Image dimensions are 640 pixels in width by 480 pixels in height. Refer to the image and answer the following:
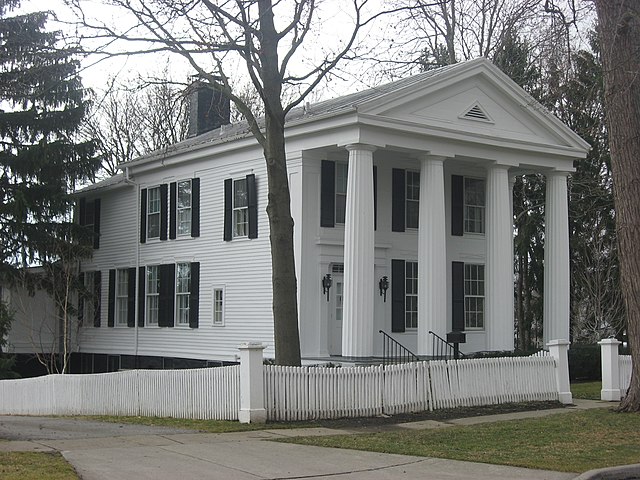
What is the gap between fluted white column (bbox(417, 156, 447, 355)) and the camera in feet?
75.7

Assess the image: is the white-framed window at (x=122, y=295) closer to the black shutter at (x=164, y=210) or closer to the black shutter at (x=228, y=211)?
the black shutter at (x=164, y=210)

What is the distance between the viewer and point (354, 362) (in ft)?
70.1

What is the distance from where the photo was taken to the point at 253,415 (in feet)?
50.6

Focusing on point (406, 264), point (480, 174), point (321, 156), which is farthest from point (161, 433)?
point (480, 174)

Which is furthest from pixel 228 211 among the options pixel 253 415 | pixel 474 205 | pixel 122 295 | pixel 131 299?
pixel 253 415

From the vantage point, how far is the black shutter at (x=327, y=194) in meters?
23.8

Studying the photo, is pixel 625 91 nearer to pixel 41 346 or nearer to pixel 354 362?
pixel 354 362

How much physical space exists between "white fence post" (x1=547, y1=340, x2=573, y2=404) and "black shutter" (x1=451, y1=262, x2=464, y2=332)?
6.27 metres

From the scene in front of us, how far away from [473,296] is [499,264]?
2902mm

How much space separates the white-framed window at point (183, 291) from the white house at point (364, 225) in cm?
6

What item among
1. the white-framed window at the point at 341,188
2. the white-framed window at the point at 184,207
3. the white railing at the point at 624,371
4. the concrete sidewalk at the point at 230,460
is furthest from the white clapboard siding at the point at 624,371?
the white-framed window at the point at 184,207

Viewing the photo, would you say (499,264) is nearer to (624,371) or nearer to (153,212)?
(624,371)

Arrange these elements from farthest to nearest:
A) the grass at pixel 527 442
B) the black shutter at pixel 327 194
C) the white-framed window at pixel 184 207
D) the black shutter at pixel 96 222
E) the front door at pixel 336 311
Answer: the black shutter at pixel 96 222 < the white-framed window at pixel 184 207 < the front door at pixel 336 311 < the black shutter at pixel 327 194 < the grass at pixel 527 442

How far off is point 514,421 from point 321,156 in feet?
31.7
